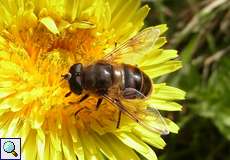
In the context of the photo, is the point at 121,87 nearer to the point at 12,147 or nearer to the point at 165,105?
the point at 165,105

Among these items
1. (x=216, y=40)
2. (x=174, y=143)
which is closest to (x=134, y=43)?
(x=174, y=143)

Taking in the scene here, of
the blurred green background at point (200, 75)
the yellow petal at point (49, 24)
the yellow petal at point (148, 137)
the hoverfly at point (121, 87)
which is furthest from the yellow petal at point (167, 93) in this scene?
the blurred green background at point (200, 75)

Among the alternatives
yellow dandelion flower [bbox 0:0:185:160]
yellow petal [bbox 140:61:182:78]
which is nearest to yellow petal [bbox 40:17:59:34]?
yellow dandelion flower [bbox 0:0:185:160]

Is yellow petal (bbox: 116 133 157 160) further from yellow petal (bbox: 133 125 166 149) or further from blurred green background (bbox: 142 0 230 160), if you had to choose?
blurred green background (bbox: 142 0 230 160)

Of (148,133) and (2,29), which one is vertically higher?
(2,29)

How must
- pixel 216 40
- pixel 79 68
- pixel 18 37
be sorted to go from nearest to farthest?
pixel 79 68, pixel 18 37, pixel 216 40

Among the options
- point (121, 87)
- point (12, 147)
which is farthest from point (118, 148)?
point (12, 147)

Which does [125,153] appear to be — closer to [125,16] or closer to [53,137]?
[53,137]

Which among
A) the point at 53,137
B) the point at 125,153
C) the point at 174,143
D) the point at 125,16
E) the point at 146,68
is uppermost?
the point at 125,16
